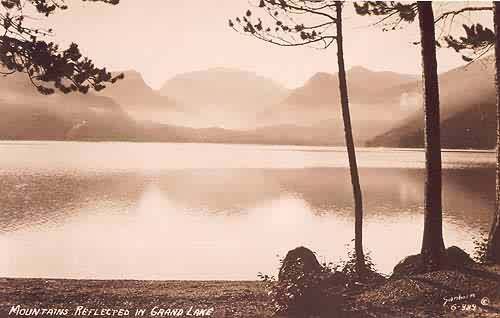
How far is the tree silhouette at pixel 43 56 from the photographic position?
32.6 ft

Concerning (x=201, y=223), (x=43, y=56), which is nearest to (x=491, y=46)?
(x=43, y=56)

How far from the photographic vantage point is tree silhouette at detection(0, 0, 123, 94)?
993cm

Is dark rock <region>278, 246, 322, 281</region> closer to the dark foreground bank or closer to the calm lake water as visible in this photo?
the dark foreground bank

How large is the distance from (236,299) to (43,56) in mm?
6001

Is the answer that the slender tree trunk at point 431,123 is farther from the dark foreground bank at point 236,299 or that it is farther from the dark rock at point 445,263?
the dark foreground bank at point 236,299

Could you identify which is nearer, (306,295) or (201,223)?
(306,295)

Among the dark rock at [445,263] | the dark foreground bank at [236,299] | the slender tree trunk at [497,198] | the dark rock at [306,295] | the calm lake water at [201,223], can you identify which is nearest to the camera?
the dark foreground bank at [236,299]

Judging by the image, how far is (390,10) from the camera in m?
11.7

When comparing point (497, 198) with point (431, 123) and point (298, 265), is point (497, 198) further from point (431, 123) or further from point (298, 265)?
point (298, 265)

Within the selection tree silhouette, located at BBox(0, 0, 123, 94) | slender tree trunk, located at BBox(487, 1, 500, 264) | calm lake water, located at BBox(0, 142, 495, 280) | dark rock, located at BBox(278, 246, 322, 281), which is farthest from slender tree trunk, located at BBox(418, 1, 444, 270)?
calm lake water, located at BBox(0, 142, 495, 280)

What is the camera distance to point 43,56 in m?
9.99

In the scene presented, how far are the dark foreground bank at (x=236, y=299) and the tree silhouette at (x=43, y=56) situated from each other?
401 centimetres
